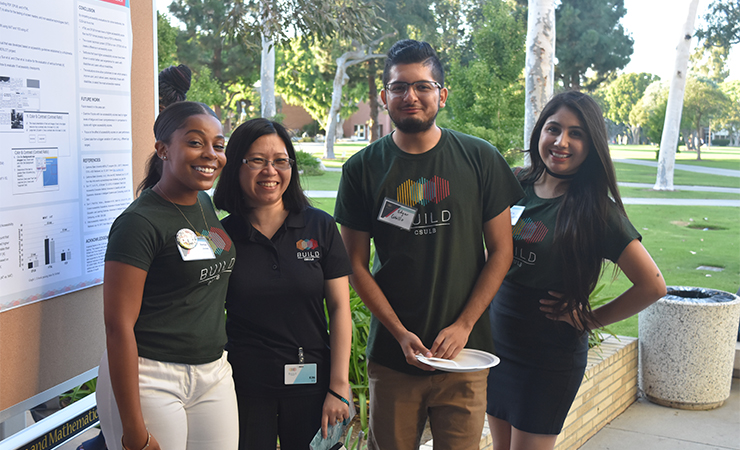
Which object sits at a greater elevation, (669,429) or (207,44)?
(207,44)

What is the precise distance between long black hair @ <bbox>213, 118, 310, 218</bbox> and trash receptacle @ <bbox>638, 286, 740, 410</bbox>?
3.56 m

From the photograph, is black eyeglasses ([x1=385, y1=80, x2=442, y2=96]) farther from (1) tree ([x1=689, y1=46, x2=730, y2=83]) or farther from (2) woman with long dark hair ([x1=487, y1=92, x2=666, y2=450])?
(1) tree ([x1=689, y1=46, x2=730, y2=83])

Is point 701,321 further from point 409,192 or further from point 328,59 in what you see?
point 328,59

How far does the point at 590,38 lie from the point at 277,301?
970 inches

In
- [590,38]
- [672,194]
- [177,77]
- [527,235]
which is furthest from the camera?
[590,38]

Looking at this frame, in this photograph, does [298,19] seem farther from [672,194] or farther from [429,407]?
[672,194]

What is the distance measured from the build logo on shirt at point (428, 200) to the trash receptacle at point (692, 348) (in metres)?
3.17

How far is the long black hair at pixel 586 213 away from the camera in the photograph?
240 cm

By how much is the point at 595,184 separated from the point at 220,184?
1497 millimetres

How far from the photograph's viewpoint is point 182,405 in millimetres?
1922

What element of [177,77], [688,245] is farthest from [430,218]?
[688,245]

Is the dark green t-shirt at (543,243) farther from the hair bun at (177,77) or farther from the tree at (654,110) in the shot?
the tree at (654,110)

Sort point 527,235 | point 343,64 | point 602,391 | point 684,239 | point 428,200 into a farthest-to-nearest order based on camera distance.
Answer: point 343,64
point 684,239
point 602,391
point 527,235
point 428,200

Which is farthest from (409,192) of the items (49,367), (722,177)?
(722,177)
